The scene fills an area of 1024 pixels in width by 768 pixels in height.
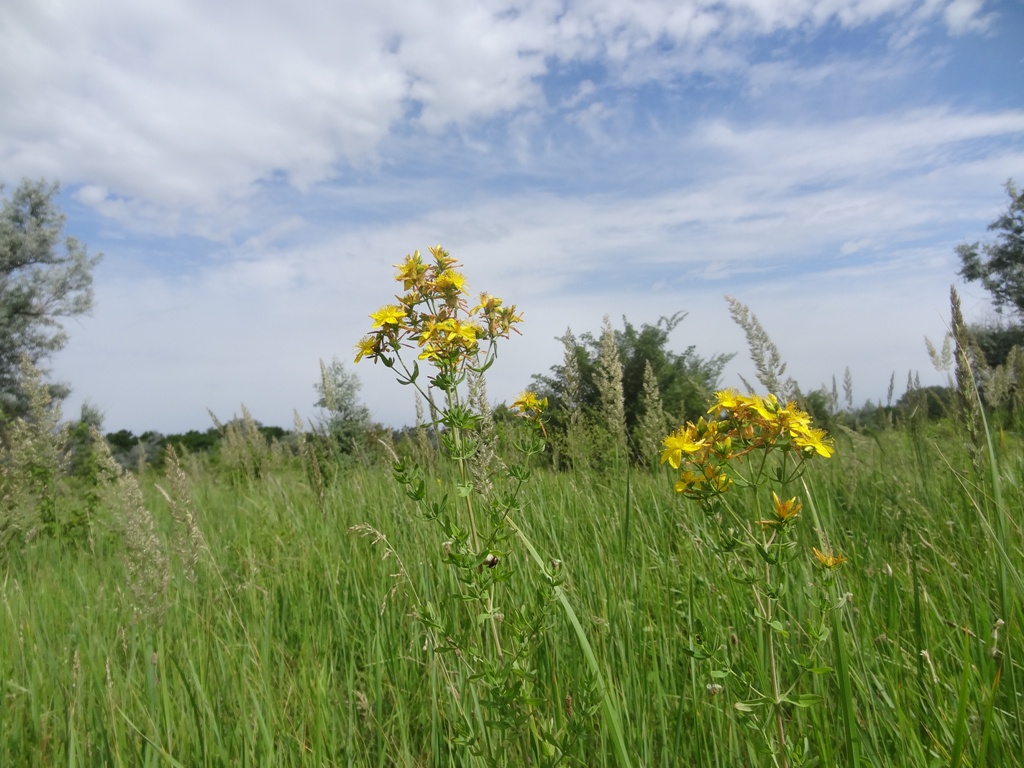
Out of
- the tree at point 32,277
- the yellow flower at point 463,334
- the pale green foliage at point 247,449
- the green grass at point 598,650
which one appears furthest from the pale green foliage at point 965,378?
the tree at point 32,277

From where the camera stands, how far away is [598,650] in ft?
6.64

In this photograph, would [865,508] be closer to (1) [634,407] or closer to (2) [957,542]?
(2) [957,542]

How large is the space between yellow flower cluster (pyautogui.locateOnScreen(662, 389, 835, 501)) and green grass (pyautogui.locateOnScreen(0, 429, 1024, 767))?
0.25 m

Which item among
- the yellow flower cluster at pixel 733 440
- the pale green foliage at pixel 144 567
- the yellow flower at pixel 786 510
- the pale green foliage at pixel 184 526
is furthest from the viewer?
the pale green foliage at pixel 184 526

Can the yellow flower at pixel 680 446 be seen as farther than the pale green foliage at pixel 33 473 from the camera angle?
No

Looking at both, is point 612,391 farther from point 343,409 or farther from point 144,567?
point 343,409

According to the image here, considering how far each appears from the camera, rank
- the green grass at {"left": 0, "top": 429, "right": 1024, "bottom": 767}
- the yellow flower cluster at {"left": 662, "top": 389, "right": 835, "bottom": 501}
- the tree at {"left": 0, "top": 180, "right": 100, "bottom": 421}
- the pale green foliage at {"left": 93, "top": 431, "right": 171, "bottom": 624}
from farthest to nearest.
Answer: the tree at {"left": 0, "top": 180, "right": 100, "bottom": 421} → the pale green foliage at {"left": 93, "top": 431, "right": 171, "bottom": 624} → the green grass at {"left": 0, "top": 429, "right": 1024, "bottom": 767} → the yellow flower cluster at {"left": 662, "top": 389, "right": 835, "bottom": 501}

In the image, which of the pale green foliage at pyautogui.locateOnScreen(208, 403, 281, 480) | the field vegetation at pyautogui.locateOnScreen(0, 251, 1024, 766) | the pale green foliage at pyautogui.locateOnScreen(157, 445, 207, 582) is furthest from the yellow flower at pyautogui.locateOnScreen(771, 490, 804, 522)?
the pale green foliage at pyautogui.locateOnScreen(208, 403, 281, 480)

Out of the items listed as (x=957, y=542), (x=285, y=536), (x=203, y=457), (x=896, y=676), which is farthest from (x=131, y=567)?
(x=203, y=457)

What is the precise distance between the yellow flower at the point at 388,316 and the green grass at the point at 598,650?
35.3 inches

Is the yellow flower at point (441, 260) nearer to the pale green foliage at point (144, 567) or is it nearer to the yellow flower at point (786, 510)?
the yellow flower at point (786, 510)

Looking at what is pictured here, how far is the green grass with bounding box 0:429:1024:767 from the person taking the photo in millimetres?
1554

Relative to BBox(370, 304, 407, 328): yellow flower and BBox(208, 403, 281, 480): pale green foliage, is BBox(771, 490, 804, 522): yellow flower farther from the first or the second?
BBox(208, 403, 281, 480): pale green foliage

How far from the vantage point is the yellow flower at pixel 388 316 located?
1.61 meters
